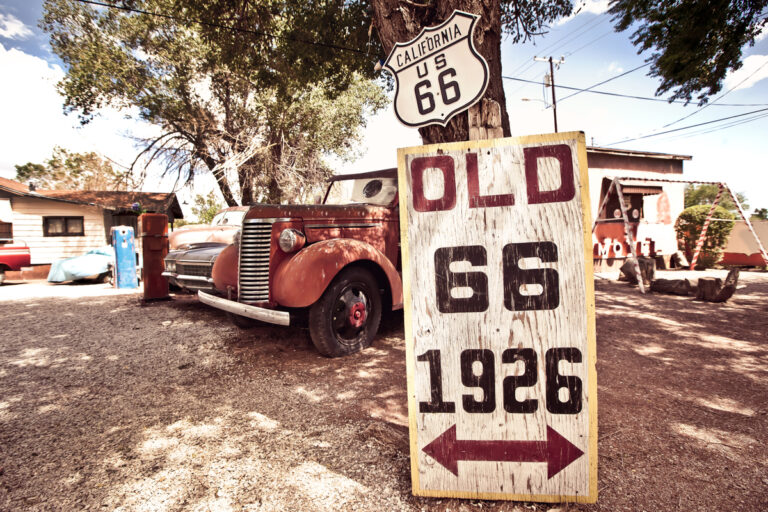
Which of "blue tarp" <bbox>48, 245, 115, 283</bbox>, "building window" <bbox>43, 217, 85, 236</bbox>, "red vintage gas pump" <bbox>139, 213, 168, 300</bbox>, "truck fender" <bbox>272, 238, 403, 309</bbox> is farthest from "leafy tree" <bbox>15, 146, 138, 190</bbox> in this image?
"truck fender" <bbox>272, 238, 403, 309</bbox>

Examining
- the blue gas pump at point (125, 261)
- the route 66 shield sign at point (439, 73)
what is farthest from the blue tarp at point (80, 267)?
the route 66 shield sign at point (439, 73)

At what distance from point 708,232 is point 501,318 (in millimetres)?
12528

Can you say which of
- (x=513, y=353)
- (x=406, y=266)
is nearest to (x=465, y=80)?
(x=406, y=266)

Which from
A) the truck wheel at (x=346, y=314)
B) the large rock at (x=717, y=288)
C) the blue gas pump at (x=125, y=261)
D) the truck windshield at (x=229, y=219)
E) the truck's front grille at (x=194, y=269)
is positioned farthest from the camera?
the blue gas pump at (x=125, y=261)

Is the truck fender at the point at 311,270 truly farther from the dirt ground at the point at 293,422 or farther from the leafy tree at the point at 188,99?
the leafy tree at the point at 188,99

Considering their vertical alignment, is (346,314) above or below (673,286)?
above

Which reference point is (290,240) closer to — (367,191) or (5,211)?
(367,191)

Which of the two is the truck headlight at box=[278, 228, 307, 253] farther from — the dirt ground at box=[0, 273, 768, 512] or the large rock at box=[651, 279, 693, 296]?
the large rock at box=[651, 279, 693, 296]

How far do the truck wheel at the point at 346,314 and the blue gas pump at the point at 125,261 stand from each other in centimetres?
738

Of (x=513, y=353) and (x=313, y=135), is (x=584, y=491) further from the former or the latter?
(x=313, y=135)

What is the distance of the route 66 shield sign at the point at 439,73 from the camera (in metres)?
1.97

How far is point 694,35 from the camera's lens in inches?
192

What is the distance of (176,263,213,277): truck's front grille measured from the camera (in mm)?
5202

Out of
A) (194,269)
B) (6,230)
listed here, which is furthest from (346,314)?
(6,230)
